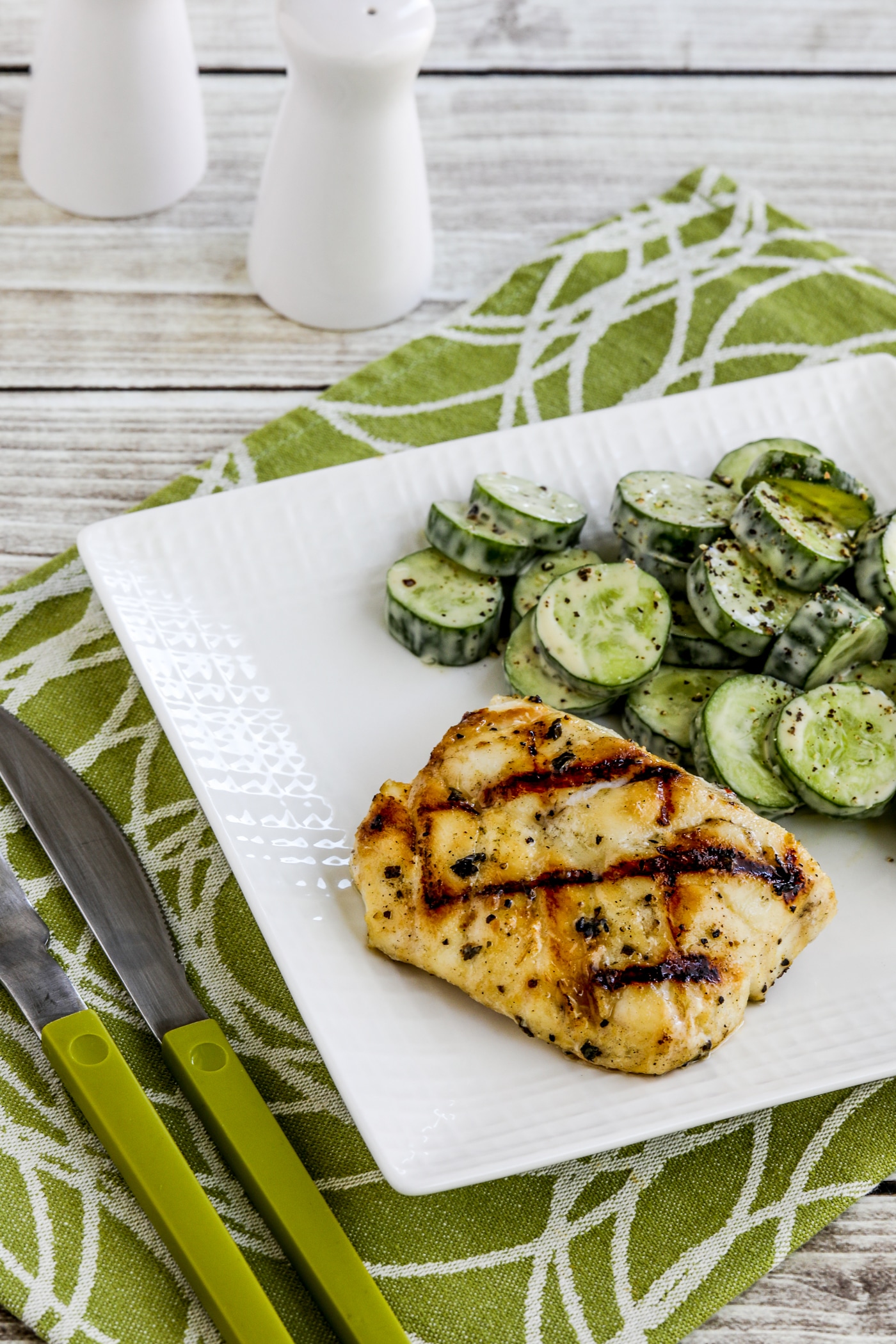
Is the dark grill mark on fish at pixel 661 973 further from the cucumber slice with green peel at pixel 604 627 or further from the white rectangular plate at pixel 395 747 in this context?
the cucumber slice with green peel at pixel 604 627

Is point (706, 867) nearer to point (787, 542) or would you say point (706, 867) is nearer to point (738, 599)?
point (738, 599)

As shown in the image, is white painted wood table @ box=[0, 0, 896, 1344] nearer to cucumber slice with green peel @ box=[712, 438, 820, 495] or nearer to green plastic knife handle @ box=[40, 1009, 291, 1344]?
cucumber slice with green peel @ box=[712, 438, 820, 495]

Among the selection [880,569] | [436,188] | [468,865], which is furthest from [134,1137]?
[436,188]

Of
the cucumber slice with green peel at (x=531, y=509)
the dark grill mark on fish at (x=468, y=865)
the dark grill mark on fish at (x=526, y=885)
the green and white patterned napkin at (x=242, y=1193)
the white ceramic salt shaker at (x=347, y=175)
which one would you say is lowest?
the green and white patterned napkin at (x=242, y=1193)

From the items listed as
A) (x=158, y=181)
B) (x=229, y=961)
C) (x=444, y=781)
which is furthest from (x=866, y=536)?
(x=158, y=181)

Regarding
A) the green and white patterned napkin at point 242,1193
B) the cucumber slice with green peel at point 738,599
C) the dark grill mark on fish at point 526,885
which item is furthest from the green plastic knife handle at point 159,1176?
the cucumber slice with green peel at point 738,599

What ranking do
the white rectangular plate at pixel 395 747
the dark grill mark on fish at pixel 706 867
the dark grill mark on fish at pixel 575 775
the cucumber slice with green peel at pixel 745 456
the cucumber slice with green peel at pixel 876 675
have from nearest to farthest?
1. the white rectangular plate at pixel 395 747
2. the dark grill mark on fish at pixel 706 867
3. the dark grill mark on fish at pixel 575 775
4. the cucumber slice with green peel at pixel 876 675
5. the cucumber slice with green peel at pixel 745 456
